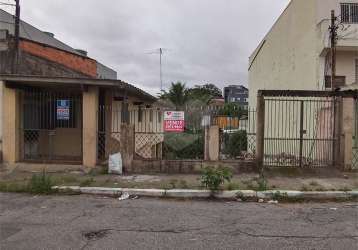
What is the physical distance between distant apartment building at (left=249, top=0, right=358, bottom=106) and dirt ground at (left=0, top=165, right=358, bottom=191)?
827cm

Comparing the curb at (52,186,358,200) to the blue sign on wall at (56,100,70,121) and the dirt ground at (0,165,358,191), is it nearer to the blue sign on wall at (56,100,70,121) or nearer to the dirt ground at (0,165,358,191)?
the dirt ground at (0,165,358,191)

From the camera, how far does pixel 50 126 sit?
14008mm

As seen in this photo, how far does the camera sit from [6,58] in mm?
17188

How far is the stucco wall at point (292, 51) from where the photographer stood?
774 inches

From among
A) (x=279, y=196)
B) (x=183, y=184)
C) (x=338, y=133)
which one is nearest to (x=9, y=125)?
(x=183, y=184)

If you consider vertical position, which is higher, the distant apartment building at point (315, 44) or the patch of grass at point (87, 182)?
the distant apartment building at point (315, 44)

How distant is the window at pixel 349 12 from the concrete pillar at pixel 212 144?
37.6 ft

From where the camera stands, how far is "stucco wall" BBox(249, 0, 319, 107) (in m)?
19.7

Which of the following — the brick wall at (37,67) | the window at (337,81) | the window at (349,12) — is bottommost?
the window at (337,81)

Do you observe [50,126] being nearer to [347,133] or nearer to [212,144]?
[212,144]

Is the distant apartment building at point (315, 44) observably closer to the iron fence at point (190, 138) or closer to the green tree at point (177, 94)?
the iron fence at point (190, 138)

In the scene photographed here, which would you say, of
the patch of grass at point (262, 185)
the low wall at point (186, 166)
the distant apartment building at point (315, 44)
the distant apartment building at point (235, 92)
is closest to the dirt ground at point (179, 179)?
the patch of grass at point (262, 185)

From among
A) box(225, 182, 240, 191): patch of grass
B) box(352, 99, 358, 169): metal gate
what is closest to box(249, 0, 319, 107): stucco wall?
box(352, 99, 358, 169): metal gate

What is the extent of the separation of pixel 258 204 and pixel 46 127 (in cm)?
868
